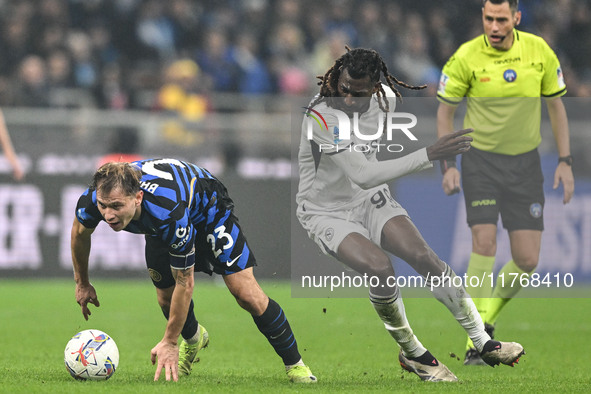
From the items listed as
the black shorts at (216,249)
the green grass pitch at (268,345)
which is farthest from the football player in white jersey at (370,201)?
the black shorts at (216,249)

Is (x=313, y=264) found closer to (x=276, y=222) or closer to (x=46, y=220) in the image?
(x=276, y=222)

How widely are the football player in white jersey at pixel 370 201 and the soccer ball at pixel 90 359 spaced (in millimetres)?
1626

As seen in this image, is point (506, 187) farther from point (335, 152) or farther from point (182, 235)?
point (182, 235)

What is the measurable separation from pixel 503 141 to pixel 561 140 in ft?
1.49

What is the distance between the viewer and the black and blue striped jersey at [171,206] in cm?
587

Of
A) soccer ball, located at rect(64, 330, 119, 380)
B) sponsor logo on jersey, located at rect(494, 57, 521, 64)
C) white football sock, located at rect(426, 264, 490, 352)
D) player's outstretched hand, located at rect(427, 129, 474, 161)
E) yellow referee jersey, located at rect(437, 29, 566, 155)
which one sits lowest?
soccer ball, located at rect(64, 330, 119, 380)

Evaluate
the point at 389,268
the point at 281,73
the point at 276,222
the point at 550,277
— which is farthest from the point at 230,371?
the point at 281,73

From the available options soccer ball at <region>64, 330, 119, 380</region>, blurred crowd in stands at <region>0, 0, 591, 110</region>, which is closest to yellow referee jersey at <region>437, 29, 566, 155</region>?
soccer ball at <region>64, 330, 119, 380</region>

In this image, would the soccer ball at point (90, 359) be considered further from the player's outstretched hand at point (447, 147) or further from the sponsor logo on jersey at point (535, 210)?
the sponsor logo on jersey at point (535, 210)

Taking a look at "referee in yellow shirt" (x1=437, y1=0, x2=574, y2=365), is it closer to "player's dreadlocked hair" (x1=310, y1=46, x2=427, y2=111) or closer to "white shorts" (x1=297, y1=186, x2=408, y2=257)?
"white shorts" (x1=297, y1=186, x2=408, y2=257)

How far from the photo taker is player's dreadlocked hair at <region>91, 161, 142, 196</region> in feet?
18.6

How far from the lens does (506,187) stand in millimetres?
8086

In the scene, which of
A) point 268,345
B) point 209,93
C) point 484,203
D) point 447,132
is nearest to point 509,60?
point 447,132

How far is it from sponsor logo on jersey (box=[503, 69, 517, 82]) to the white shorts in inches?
63.8
